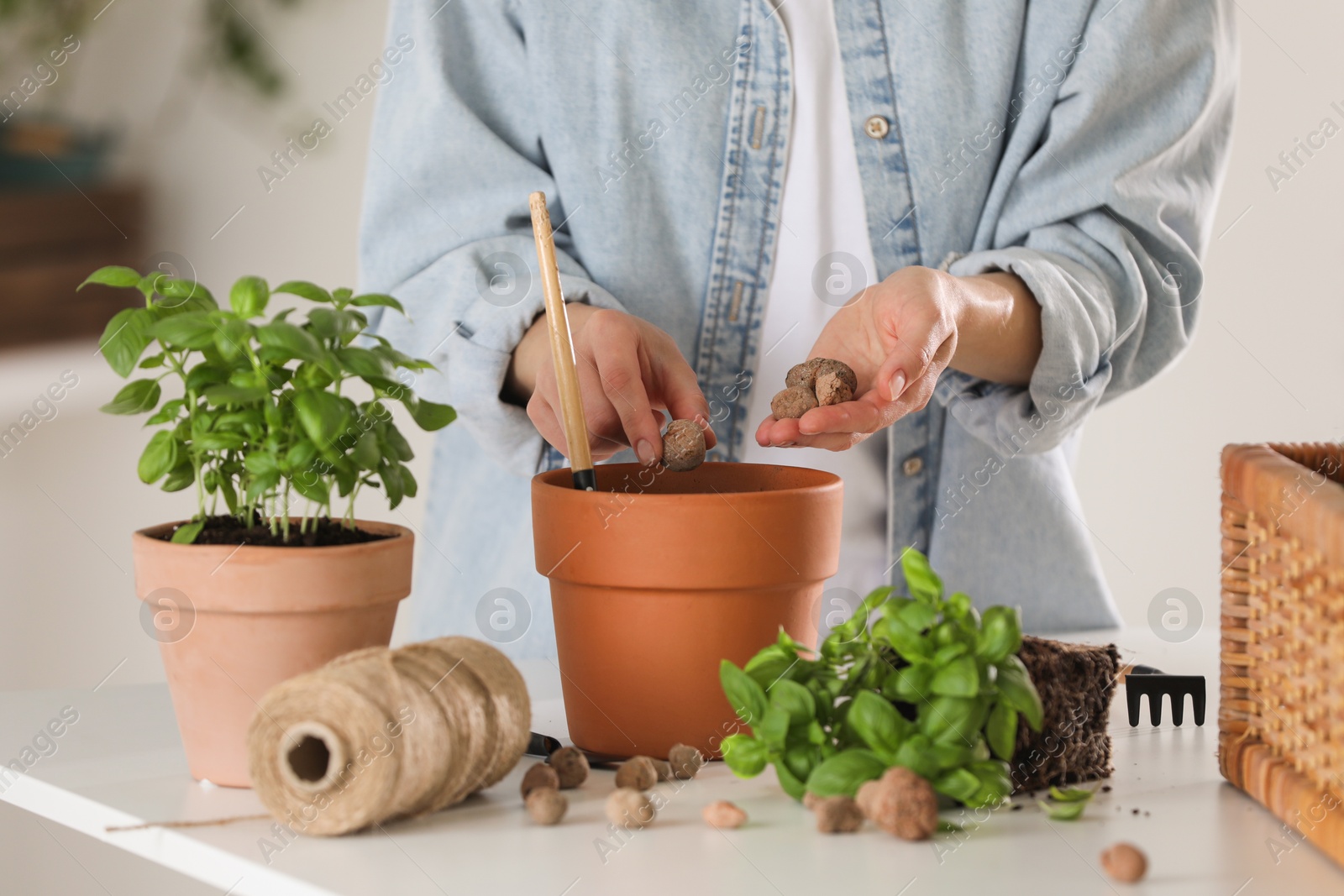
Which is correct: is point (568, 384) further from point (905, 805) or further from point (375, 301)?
point (905, 805)

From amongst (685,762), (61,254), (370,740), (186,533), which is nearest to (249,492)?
(186,533)

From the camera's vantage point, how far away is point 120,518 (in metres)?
2.38

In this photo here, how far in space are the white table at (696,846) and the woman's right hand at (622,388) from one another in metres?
0.23

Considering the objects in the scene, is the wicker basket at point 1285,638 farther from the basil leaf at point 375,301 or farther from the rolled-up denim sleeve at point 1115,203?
the basil leaf at point 375,301

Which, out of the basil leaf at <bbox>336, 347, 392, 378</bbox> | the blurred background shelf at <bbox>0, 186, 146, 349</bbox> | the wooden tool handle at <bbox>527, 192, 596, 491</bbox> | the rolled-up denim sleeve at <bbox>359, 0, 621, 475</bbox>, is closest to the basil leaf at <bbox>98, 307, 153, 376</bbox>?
the basil leaf at <bbox>336, 347, 392, 378</bbox>

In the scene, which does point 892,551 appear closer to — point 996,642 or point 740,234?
point 740,234

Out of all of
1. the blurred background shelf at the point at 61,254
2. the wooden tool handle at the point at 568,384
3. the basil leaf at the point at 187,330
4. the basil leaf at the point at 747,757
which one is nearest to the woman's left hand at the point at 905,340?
the wooden tool handle at the point at 568,384

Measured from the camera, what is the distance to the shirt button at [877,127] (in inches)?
42.2

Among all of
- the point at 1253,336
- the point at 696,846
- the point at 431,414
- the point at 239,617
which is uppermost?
the point at 1253,336

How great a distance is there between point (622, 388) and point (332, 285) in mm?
1838

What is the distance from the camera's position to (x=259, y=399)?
0.64m

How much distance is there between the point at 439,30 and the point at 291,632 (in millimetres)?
640

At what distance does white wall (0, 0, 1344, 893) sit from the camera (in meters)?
1.91

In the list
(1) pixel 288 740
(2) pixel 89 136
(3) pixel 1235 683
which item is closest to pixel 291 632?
(1) pixel 288 740
